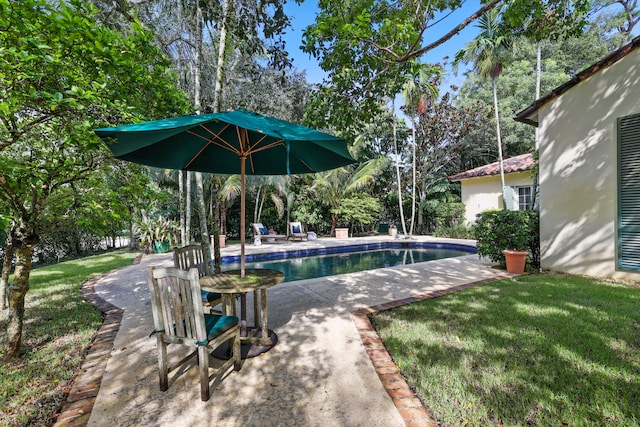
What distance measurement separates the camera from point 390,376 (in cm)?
257

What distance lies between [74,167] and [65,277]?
556cm

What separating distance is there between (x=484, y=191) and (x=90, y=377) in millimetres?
16890

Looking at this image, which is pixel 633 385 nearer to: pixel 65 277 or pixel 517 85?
pixel 65 277

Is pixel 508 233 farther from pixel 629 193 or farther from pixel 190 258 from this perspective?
pixel 190 258

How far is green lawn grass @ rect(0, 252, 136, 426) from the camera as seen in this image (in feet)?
7.20

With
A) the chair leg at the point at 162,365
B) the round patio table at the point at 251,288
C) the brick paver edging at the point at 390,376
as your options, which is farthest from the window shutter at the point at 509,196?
the chair leg at the point at 162,365

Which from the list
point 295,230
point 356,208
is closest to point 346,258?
point 295,230

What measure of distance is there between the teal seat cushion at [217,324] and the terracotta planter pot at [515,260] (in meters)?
6.52

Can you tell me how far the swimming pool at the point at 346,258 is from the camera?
9.43 m

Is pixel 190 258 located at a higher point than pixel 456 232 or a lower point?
higher

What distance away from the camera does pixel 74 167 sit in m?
3.08

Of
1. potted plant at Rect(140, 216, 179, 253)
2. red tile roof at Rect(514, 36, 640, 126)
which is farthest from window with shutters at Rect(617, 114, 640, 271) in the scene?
potted plant at Rect(140, 216, 179, 253)

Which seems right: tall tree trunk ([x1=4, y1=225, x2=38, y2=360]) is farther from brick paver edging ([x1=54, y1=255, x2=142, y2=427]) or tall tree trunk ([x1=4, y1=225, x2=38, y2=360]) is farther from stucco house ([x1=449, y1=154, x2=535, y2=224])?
stucco house ([x1=449, y1=154, x2=535, y2=224])

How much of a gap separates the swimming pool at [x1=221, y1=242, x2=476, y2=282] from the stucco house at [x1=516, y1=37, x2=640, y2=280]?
4958mm
